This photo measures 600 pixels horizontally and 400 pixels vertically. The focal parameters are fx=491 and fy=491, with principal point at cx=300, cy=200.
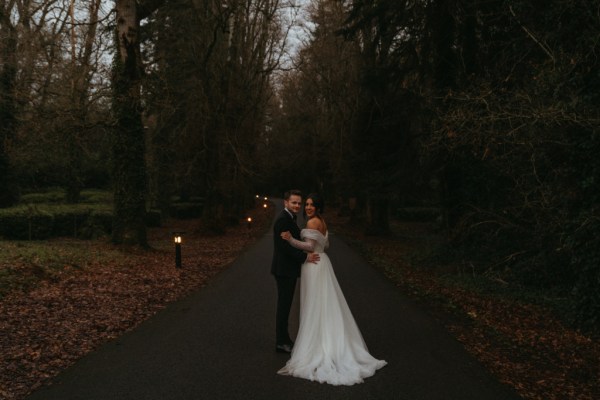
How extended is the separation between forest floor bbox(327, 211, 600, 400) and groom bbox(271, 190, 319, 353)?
245 cm

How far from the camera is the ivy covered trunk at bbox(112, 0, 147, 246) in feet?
48.4

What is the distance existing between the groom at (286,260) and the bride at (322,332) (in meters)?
0.14

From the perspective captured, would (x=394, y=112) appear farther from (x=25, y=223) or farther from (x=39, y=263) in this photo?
(x=25, y=223)

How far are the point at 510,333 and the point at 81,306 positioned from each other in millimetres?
7093

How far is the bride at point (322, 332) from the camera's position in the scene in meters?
5.38

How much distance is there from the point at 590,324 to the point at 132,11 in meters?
14.3

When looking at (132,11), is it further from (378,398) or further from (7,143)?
(378,398)

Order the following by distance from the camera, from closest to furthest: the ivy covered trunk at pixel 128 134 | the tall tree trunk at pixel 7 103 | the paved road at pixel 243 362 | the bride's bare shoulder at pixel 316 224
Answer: the paved road at pixel 243 362 → the bride's bare shoulder at pixel 316 224 → the ivy covered trunk at pixel 128 134 → the tall tree trunk at pixel 7 103

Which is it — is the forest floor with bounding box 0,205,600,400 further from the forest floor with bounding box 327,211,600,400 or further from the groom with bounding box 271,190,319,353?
the groom with bounding box 271,190,319,353

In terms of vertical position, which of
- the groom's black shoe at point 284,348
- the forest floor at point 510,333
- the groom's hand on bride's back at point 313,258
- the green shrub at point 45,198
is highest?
the green shrub at point 45,198

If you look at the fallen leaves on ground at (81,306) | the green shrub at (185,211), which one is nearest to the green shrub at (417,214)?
the green shrub at (185,211)

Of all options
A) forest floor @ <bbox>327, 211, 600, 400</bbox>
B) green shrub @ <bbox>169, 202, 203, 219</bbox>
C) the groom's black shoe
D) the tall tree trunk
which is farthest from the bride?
green shrub @ <bbox>169, 202, 203, 219</bbox>

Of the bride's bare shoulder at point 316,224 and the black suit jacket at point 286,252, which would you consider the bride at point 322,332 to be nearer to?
the bride's bare shoulder at point 316,224

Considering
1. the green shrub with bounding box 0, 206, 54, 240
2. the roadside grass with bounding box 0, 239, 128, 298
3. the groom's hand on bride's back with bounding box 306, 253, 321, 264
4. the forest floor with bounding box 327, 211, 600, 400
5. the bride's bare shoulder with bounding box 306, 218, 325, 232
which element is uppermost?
the bride's bare shoulder with bounding box 306, 218, 325, 232
